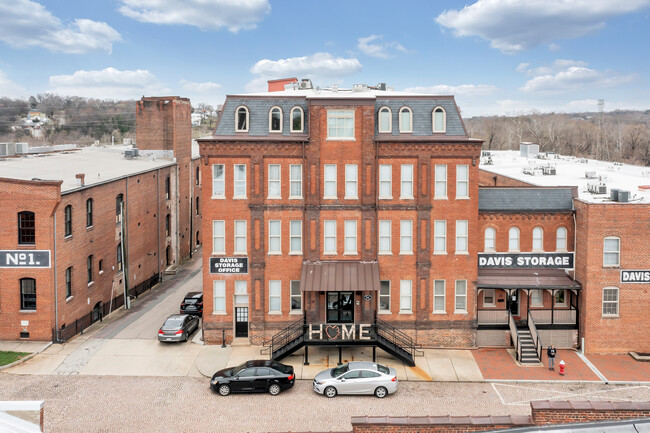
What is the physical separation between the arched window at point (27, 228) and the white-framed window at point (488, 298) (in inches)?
1029

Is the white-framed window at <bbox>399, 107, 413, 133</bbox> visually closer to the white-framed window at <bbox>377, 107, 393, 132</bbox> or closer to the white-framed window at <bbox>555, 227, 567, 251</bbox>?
the white-framed window at <bbox>377, 107, 393, 132</bbox>

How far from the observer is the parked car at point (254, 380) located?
2612 cm

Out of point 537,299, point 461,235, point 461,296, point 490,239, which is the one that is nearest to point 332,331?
point 461,296

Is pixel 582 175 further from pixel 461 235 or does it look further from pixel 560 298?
pixel 461 235

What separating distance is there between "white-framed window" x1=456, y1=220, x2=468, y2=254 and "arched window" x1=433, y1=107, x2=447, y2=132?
536cm

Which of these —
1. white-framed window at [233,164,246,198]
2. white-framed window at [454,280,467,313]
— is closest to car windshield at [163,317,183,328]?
white-framed window at [233,164,246,198]

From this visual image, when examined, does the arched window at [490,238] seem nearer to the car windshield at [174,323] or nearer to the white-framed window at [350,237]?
the white-framed window at [350,237]

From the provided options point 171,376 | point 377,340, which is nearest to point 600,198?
point 377,340

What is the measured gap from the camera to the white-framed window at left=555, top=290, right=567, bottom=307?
1296 inches

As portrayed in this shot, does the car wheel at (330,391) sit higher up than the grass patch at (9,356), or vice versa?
the grass patch at (9,356)

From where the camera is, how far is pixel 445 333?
32.2m

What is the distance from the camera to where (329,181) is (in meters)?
31.8

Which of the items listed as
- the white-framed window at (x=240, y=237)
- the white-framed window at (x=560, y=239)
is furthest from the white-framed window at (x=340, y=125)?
the white-framed window at (x=560, y=239)

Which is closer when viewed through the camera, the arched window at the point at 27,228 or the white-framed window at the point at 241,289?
the arched window at the point at 27,228
